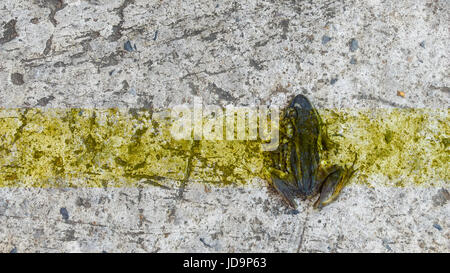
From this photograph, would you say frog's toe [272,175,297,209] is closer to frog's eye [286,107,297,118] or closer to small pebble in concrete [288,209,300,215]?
small pebble in concrete [288,209,300,215]

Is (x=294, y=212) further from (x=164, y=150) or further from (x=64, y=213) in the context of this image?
(x=64, y=213)

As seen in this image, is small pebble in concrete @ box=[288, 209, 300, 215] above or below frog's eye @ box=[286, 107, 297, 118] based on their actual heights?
below

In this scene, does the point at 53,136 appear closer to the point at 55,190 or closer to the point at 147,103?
the point at 55,190

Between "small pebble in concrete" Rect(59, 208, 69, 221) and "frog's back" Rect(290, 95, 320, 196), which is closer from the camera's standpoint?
"frog's back" Rect(290, 95, 320, 196)

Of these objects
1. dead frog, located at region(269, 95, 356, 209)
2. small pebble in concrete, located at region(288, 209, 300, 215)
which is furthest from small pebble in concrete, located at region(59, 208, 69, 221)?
small pebble in concrete, located at region(288, 209, 300, 215)

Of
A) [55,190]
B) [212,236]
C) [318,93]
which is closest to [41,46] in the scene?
[55,190]

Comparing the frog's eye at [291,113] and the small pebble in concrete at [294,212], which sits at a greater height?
the frog's eye at [291,113]

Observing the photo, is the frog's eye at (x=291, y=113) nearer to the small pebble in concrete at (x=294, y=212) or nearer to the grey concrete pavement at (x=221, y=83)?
the grey concrete pavement at (x=221, y=83)

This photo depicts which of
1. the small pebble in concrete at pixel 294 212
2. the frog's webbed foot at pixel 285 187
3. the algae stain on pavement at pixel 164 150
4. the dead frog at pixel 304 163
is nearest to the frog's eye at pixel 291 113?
the dead frog at pixel 304 163
